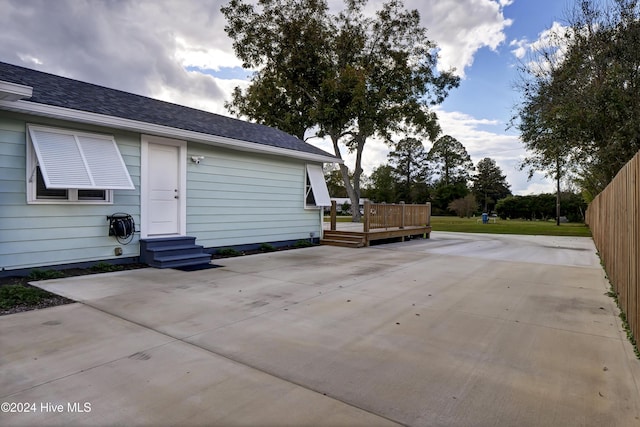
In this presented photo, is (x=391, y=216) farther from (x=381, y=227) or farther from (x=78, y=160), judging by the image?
(x=78, y=160)

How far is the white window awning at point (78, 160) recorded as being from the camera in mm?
5050

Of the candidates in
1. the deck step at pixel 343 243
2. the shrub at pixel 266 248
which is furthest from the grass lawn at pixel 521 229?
the shrub at pixel 266 248

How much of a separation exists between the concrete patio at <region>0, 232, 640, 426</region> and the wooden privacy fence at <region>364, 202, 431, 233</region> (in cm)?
526

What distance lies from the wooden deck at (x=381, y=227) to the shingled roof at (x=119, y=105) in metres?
2.72

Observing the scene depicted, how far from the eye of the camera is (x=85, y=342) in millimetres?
2926

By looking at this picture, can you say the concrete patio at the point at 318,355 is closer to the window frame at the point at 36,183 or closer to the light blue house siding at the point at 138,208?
the light blue house siding at the point at 138,208

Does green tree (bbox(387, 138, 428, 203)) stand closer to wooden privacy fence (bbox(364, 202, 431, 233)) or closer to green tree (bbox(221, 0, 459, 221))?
green tree (bbox(221, 0, 459, 221))

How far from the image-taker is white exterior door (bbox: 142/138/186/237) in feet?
21.8

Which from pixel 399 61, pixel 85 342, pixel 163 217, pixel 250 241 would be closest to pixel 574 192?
pixel 399 61

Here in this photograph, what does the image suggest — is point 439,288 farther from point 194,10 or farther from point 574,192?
point 574,192

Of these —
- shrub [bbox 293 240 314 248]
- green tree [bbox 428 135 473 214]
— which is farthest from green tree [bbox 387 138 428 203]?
shrub [bbox 293 240 314 248]

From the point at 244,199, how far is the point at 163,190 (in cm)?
205

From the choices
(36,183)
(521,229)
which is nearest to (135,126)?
(36,183)

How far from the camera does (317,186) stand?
1048 cm
